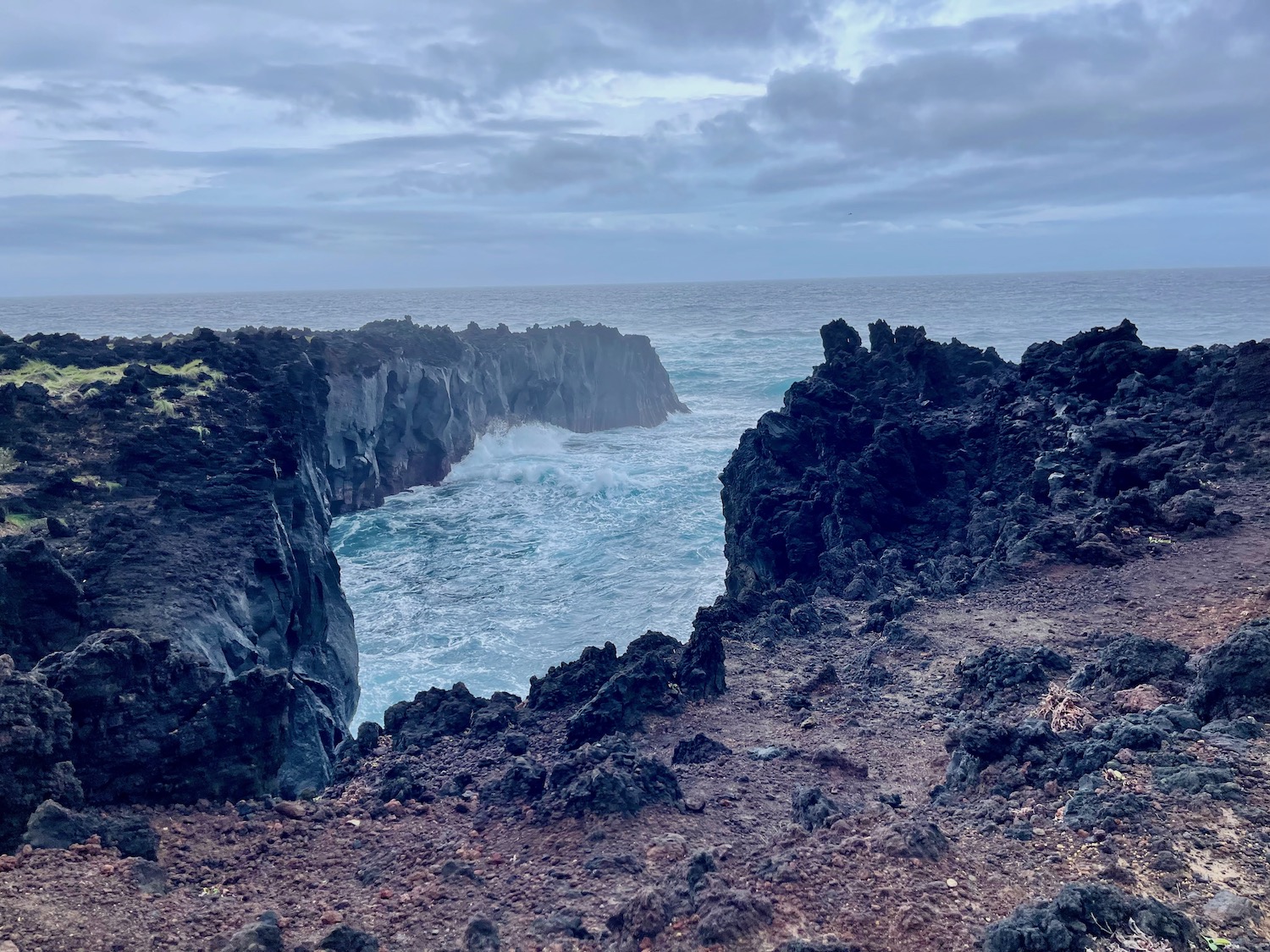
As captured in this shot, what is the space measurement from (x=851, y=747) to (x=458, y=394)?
37467mm

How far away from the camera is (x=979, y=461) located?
1861 centimetres

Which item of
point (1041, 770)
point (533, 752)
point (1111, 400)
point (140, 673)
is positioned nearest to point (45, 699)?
point (140, 673)

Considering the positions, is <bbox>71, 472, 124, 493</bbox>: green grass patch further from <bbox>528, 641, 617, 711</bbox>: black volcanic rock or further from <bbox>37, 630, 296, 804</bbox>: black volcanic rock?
<bbox>528, 641, 617, 711</bbox>: black volcanic rock

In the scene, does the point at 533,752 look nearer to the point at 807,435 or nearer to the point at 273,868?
the point at 273,868

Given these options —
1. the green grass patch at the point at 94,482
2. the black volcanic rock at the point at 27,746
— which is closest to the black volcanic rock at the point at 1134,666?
the black volcanic rock at the point at 27,746

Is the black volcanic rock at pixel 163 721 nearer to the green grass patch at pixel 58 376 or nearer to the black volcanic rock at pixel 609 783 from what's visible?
the black volcanic rock at pixel 609 783

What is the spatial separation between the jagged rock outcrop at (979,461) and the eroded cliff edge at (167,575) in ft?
26.0

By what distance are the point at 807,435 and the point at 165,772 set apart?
1521 cm

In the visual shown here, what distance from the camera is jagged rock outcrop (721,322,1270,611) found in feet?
50.6

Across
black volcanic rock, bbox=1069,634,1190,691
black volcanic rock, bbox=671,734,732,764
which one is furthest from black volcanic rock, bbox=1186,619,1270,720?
black volcanic rock, bbox=671,734,732,764

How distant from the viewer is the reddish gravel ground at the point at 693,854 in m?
6.18

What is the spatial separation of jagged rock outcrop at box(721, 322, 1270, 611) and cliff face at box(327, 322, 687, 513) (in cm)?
1965

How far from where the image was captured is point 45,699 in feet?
25.6

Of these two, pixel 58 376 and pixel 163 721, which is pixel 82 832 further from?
pixel 58 376
